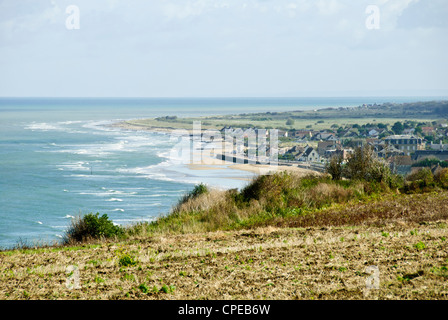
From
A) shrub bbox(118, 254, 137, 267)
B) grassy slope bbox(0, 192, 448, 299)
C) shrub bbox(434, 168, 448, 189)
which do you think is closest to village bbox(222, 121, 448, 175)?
shrub bbox(434, 168, 448, 189)

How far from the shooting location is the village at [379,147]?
47.5 metres

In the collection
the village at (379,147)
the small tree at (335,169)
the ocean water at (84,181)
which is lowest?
the ocean water at (84,181)

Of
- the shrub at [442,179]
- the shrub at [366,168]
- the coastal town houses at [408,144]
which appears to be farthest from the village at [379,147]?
the shrub at [442,179]

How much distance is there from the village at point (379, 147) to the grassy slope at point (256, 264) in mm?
18911

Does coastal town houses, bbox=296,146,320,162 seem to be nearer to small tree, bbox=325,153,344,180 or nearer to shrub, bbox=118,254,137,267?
small tree, bbox=325,153,344,180

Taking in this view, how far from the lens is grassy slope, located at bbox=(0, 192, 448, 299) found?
826 centimetres

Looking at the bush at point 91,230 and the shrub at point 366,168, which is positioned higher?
the shrub at point 366,168

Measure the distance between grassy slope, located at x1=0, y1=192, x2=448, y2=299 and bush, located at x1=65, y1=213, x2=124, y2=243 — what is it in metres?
1.85

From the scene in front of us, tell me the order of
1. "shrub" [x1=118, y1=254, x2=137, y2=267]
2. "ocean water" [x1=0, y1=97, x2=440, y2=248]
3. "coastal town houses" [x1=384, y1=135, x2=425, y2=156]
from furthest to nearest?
"coastal town houses" [x1=384, y1=135, x2=425, y2=156]
"ocean water" [x1=0, y1=97, x2=440, y2=248]
"shrub" [x1=118, y1=254, x2=137, y2=267]

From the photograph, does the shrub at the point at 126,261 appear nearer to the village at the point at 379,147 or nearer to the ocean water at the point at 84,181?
the ocean water at the point at 84,181

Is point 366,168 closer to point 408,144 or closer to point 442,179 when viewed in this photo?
point 442,179

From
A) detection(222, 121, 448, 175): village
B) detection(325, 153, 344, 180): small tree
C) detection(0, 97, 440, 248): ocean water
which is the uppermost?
detection(325, 153, 344, 180): small tree

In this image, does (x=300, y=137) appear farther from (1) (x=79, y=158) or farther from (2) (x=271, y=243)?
(2) (x=271, y=243)

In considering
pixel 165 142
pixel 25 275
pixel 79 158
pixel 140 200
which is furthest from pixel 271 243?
pixel 165 142
